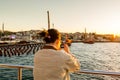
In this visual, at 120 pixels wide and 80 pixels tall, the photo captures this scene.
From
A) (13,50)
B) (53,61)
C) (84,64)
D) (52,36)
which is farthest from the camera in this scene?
(13,50)

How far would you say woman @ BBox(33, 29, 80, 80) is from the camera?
3195 millimetres

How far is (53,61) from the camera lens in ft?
10.5

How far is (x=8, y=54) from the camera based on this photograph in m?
59.2

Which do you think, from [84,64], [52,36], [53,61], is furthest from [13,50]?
[53,61]

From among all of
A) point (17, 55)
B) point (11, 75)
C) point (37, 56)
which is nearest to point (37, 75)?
point (37, 56)

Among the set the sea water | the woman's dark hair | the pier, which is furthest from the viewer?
the pier

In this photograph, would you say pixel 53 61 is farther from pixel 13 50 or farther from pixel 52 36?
pixel 13 50

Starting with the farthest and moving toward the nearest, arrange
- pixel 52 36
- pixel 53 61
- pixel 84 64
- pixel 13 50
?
pixel 13 50, pixel 84 64, pixel 52 36, pixel 53 61

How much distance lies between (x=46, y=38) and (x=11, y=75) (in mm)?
23722

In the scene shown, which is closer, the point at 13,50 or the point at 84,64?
the point at 84,64

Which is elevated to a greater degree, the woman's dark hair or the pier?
the woman's dark hair

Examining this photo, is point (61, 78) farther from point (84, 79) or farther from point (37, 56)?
point (84, 79)

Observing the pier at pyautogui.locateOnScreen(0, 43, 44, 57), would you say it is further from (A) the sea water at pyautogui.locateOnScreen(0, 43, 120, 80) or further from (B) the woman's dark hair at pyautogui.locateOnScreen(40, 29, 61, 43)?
(B) the woman's dark hair at pyautogui.locateOnScreen(40, 29, 61, 43)

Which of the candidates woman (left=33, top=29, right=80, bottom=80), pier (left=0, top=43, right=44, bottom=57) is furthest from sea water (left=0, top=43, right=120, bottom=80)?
woman (left=33, top=29, right=80, bottom=80)
